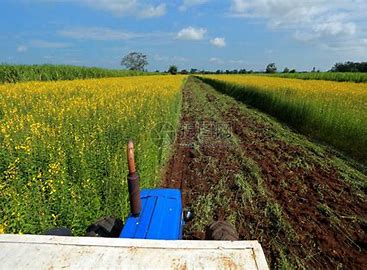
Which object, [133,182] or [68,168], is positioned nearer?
[133,182]

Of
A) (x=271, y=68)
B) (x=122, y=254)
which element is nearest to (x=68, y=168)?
(x=122, y=254)

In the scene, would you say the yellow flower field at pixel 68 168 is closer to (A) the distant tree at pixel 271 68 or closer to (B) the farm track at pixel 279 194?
(B) the farm track at pixel 279 194

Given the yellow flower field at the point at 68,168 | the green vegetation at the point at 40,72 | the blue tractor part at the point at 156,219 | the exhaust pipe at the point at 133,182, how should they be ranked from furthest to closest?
1. the green vegetation at the point at 40,72
2. the yellow flower field at the point at 68,168
3. the blue tractor part at the point at 156,219
4. the exhaust pipe at the point at 133,182

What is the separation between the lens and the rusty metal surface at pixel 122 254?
1465 millimetres

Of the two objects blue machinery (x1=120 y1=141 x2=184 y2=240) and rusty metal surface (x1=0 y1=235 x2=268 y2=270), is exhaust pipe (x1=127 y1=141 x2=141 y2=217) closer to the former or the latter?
blue machinery (x1=120 y1=141 x2=184 y2=240)

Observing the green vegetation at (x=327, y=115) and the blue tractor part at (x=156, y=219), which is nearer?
the blue tractor part at (x=156, y=219)

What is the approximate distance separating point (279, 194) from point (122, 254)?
5.00 meters

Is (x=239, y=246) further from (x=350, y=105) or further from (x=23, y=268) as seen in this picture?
(x=350, y=105)

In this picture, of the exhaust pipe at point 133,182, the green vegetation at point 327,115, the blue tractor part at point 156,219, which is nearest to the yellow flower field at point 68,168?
Answer: the blue tractor part at point 156,219

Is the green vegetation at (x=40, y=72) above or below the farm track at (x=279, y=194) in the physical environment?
above

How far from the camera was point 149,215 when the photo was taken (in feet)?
8.64

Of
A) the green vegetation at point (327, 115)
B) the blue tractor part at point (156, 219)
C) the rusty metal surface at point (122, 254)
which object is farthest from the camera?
the green vegetation at point (327, 115)

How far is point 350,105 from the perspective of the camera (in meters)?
11.1

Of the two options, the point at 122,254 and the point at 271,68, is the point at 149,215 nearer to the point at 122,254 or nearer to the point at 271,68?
the point at 122,254
